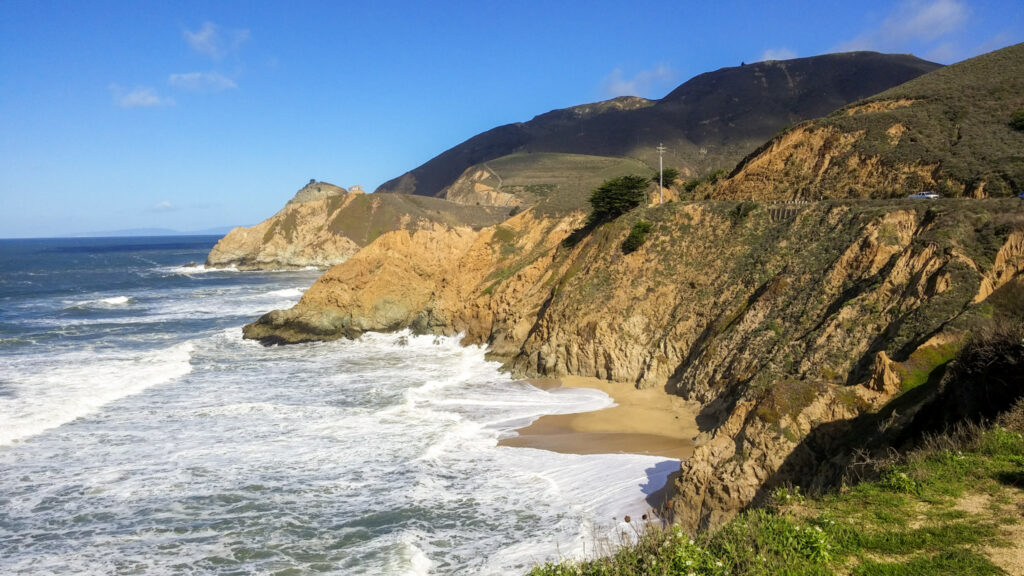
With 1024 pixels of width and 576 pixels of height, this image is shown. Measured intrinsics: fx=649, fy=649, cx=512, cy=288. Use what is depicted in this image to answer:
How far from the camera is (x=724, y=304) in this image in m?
23.7

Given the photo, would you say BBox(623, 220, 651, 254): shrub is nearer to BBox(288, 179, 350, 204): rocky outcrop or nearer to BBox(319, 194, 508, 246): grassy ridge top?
BBox(319, 194, 508, 246): grassy ridge top

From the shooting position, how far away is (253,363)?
1171 inches

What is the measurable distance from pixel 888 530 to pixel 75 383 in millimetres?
28098

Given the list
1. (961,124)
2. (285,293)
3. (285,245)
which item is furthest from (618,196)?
(285,245)

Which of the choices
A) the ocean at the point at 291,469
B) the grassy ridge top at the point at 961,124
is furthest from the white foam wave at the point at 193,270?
the grassy ridge top at the point at 961,124

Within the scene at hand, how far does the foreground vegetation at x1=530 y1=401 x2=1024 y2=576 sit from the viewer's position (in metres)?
6.65

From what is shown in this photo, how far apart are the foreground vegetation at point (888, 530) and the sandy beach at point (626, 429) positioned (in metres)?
8.59

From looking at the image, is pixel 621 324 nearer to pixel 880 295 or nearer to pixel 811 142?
pixel 880 295

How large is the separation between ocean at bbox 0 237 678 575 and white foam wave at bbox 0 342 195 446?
10 centimetres

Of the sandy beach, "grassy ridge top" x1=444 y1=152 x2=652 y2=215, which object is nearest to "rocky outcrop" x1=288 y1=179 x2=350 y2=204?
"grassy ridge top" x1=444 y1=152 x2=652 y2=215

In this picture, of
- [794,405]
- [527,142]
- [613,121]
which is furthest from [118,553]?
[527,142]

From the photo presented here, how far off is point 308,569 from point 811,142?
31276 mm

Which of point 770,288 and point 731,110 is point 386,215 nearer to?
point 770,288

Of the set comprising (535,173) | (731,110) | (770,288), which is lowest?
(770,288)
